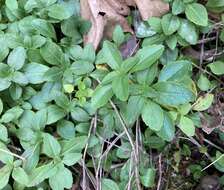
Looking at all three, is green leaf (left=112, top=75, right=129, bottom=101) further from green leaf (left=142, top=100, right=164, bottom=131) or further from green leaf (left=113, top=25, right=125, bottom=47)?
green leaf (left=113, top=25, right=125, bottom=47)

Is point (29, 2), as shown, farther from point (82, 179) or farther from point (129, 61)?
point (82, 179)

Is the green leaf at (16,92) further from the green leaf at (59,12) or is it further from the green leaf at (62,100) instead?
the green leaf at (59,12)

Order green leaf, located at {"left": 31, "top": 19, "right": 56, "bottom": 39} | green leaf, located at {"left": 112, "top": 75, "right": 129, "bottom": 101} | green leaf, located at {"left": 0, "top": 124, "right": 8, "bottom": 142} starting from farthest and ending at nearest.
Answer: green leaf, located at {"left": 31, "top": 19, "right": 56, "bottom": 39} < green leaf, located at {"left": 0, "top": 124, "right": 8, "bottom": 142} < green leaf, located at {"left": 112, "top": 75, "right": 129, "bottom": 101}

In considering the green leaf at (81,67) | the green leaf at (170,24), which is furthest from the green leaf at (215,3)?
the green leaf at (81,67)

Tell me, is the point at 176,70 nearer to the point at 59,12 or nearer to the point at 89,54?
the point at 89,54

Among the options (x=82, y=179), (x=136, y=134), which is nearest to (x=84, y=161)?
(x=82, y=179)

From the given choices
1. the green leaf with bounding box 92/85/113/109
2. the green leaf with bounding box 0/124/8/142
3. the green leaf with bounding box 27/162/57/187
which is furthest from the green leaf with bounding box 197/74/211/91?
the green leaf with bounding box 0/124/8/142

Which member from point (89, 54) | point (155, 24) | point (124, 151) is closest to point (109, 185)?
point (124, 151)
